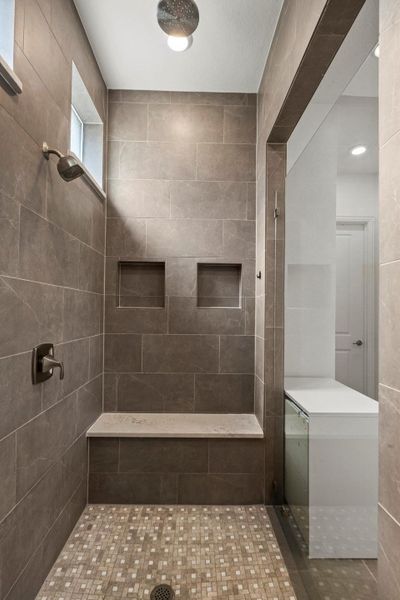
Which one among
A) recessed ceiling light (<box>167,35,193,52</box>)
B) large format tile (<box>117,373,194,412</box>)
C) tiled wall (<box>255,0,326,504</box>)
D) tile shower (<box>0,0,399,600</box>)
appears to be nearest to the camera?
tile shower (<box>0,0,399,600</box>)

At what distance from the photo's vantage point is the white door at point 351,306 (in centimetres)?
114

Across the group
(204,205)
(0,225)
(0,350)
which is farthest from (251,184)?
(0,350)

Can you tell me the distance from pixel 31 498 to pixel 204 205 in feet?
7.08

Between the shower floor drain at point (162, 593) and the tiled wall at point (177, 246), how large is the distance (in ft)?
3.92

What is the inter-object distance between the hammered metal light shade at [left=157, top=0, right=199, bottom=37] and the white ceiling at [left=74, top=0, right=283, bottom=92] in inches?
4.8

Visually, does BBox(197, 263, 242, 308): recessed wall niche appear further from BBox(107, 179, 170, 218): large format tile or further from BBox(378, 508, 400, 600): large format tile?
BBox(378, 508, 400, 600): large format tile

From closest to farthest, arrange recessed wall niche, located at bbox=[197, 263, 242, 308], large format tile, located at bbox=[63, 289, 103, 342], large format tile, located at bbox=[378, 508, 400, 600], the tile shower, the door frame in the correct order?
large format tile, located at bbox=[378, 508, 400, 600] → the door frame → the tile shower → large format tile, located at bbox=[63, 289, 103, 342] → recessed wall niche, located at bbox=[197, 263, 242, 308]

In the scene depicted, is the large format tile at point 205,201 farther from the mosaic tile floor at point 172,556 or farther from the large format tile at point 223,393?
the mosaic tile floor at point 172,556

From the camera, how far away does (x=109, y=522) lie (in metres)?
2.09

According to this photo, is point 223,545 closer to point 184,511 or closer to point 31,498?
point 184,511

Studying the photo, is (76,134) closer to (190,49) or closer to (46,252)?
(190,49)

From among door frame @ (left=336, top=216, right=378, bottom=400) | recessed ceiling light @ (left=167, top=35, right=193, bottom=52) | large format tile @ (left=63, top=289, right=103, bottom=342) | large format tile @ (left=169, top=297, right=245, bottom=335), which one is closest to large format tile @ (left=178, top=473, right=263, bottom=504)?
large format tile @ (left=169, top=297, right=245, bottom=335)

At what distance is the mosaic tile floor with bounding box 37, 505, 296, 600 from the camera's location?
5.23 feet

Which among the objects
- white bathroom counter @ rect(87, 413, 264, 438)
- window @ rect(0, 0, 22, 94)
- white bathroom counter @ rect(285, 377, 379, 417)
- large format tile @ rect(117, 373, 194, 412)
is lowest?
white bathroom counter @ rect(87, 413, 264, 438)
